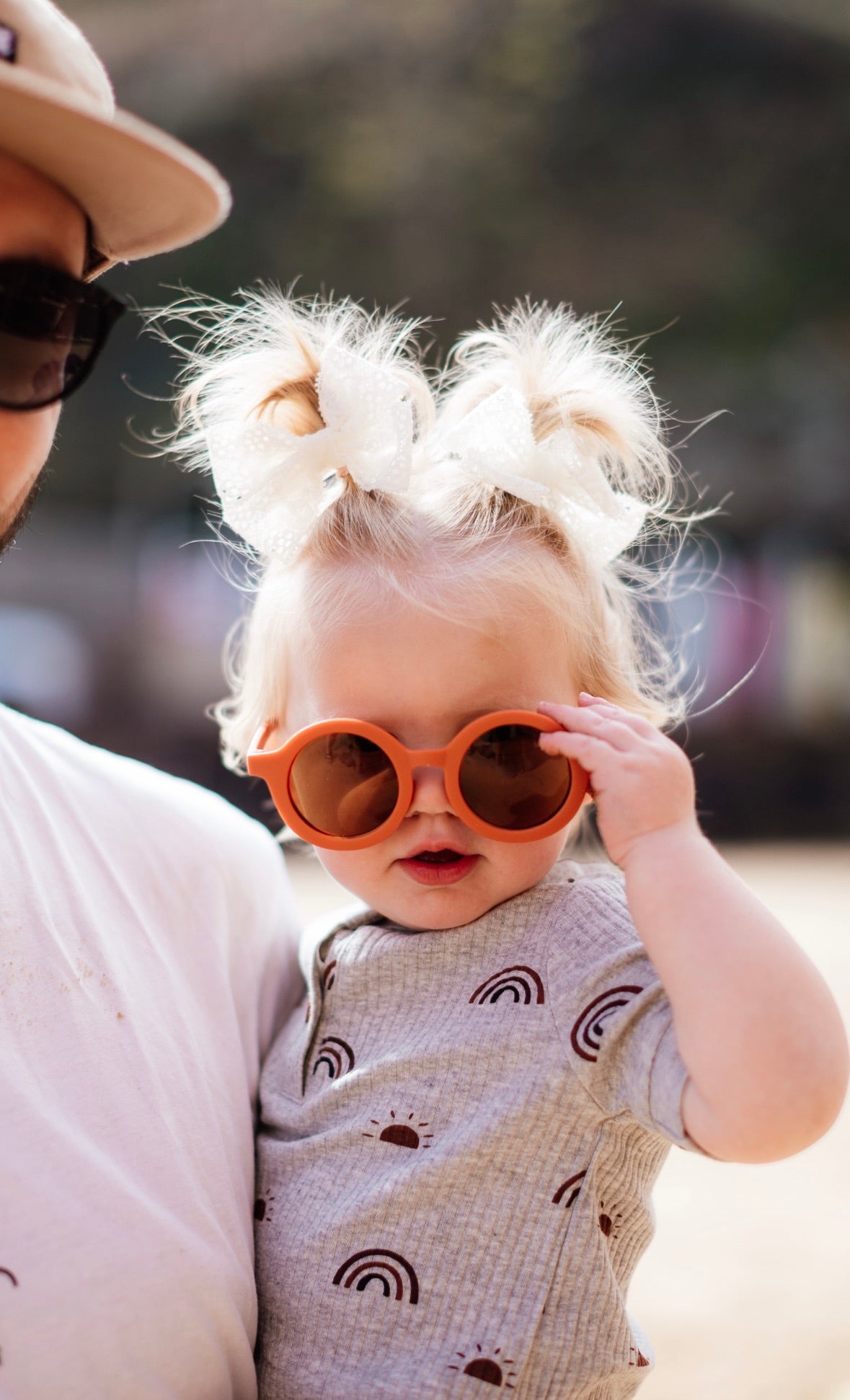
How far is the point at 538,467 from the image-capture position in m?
1.74

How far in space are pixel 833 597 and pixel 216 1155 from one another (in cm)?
1404

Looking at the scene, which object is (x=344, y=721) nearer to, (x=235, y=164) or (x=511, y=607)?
(x=511, y=607)

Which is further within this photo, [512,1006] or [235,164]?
[235,164]

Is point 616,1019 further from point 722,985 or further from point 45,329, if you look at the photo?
point 45,329

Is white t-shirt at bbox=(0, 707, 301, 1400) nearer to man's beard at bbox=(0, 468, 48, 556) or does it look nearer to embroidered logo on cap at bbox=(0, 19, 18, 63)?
man's beard at bbox=(0, 468, 48, 556)

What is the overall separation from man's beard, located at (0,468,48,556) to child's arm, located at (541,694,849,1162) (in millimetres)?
915

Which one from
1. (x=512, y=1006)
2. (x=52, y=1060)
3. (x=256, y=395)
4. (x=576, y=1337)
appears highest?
(x=256, y=395)

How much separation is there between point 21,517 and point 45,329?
1.14 feet

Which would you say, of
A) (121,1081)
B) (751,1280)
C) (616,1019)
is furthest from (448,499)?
(751,1280)

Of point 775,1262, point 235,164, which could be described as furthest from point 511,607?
point 235,164

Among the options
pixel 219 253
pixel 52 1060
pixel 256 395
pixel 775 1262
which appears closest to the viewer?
pixel 52 1060

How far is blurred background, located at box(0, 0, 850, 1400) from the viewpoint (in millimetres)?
11922

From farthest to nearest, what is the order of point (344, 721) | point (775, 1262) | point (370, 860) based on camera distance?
point (775, 1262) → point (370, 860) → point (344, 721)

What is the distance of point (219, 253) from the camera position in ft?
38.4
